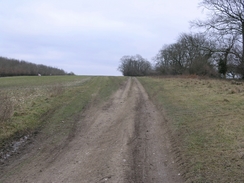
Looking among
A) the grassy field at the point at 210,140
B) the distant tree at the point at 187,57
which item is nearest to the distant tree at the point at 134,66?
the distant tree at the point at 187,57

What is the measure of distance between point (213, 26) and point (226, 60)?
7373mm

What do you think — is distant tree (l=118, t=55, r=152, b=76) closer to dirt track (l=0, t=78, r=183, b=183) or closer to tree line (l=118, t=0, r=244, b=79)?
tree line (l=118, t=0, r=244, b=79)

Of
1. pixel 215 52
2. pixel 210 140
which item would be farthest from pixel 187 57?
pixel 210 140

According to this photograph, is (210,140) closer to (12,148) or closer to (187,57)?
(12,148)

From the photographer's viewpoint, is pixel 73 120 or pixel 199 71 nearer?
pixel 73 120

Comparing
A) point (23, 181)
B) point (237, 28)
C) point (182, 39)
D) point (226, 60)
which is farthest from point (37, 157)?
point (182, 39)

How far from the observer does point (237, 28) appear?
31.8m

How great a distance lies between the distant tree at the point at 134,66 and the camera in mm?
99488

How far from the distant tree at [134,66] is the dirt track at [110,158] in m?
89.3

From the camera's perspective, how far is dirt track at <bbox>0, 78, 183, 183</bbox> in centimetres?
460

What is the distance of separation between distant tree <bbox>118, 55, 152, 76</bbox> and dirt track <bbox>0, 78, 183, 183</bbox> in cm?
8927

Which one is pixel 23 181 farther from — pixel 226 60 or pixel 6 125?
pixel 226 60

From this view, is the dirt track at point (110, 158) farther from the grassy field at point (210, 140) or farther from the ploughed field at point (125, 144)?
the grassy field at point (210, 140)

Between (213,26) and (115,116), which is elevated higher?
(213,26)
